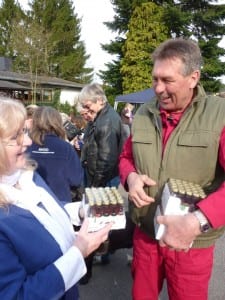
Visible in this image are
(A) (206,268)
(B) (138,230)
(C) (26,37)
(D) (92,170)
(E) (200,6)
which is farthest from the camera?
(C) (26,37)

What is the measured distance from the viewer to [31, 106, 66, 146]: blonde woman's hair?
→ 3279 mm

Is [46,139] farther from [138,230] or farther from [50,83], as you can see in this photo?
[50,83]

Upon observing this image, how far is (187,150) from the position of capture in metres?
1.81

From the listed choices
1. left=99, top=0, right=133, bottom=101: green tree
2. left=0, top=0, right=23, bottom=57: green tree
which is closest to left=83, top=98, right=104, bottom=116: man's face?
left=99, top=0, right=133, bottom=101: green tree

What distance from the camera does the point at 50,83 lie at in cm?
3269

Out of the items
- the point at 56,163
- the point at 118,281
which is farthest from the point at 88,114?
the point at 118,281

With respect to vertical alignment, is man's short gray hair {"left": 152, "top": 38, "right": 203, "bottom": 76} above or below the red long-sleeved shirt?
above

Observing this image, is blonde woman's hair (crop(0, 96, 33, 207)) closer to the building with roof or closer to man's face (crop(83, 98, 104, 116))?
man's face (crop(83, 98, 104, 116))

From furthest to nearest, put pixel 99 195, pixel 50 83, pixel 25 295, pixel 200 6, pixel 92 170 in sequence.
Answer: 1. pixel 50 83
2. pixel 200 6
3. pixel 92 170
4. pixel 99 195
5. pixel 25 295

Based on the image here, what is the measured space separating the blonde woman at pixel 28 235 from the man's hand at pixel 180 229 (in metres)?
0.30

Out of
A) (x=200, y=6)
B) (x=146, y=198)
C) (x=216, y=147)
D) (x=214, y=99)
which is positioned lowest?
(x=146, y=198)

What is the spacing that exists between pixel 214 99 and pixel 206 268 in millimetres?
983

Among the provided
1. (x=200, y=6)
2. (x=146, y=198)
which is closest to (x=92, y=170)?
(x=146, y=198)

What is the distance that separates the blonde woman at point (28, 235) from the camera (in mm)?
1295
